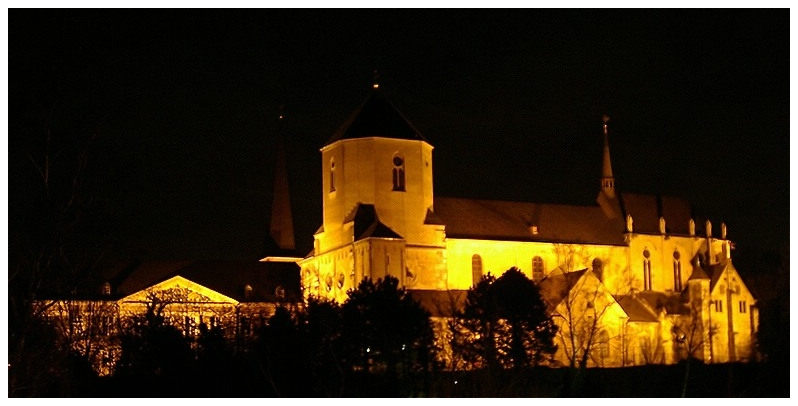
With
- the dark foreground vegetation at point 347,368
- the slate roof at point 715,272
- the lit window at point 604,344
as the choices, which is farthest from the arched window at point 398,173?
the slate roof at point 715,272

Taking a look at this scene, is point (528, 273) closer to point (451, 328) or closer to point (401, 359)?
point (451, 328)

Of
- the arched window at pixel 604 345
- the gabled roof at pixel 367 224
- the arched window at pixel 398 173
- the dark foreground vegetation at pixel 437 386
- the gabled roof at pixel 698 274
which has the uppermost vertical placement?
the arched window at pixel 398 173

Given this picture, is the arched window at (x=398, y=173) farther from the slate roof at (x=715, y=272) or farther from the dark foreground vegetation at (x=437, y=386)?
the dark foreground vegetation at (x=437, y=386)

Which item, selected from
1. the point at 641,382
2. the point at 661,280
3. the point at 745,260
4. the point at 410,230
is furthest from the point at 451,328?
the point at 745,260

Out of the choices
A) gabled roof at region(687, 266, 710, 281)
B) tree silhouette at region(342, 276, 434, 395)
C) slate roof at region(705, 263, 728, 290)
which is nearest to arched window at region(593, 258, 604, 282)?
gabled roof at region(687, 266, 710, 281)

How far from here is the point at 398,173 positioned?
286 feet

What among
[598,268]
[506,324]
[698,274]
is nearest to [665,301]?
[698,274]

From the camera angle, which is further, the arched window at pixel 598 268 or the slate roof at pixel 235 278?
the slate roof at pixel 235 278

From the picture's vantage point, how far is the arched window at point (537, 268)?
9184 cm

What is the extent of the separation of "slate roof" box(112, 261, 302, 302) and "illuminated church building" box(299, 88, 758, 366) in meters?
5.23

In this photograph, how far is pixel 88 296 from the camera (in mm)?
49531

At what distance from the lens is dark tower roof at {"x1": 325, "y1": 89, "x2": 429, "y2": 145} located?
285 feet

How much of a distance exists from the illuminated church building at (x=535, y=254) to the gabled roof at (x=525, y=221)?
10 cm

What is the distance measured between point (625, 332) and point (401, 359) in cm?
3404
